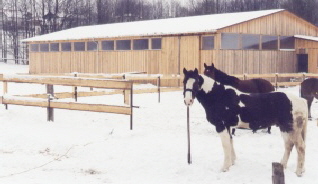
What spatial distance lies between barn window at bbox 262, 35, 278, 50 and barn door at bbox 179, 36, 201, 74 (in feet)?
15.0

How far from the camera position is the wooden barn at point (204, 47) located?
22469 millimetres

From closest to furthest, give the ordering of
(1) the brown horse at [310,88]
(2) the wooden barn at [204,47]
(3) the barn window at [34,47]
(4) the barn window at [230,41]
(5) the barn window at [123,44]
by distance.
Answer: (1) the brown horse at [310,88] → (4) the barn window at [230,41] → (2) the wooden barn at [204,47] → (5) the barn window at [123,44] → (3) the barn window at [34,47]

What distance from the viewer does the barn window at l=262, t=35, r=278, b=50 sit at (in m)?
24.6

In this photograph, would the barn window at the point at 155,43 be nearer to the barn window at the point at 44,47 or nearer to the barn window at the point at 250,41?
the barn window at the point at 250,41

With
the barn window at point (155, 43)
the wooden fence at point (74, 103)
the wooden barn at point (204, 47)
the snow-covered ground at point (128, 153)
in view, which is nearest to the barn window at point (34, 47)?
the wooden barn at point (204, 47)

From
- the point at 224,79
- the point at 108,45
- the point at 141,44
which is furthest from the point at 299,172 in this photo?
the point at 108,45

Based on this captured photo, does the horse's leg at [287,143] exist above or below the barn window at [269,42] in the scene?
below

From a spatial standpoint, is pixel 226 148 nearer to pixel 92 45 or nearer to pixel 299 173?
pixel 299 173

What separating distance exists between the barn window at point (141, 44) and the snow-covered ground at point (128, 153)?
14.0 metres

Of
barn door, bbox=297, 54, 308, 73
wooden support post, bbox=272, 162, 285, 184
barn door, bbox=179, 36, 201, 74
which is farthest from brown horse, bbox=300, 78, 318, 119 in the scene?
barn door, bbox=297, 54, 308, 73

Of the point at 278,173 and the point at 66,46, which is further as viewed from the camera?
the point at 66,46

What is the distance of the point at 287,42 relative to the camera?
26.1 meters

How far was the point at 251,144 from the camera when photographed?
832 cm

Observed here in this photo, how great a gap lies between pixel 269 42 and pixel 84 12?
46296 mm
